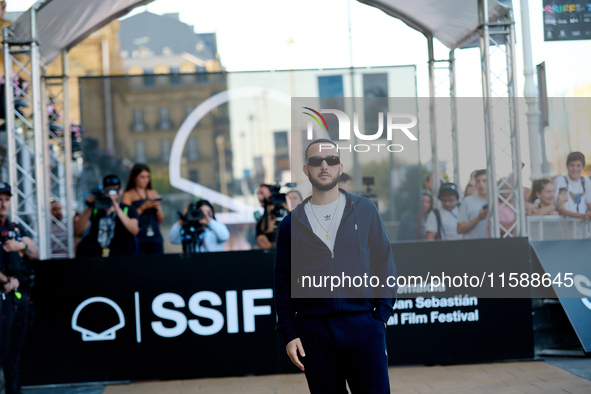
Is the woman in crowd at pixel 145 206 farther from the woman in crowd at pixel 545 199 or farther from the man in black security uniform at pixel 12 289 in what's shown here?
the woman in crowd at pixel 545 199

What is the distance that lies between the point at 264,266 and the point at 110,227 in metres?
1.65

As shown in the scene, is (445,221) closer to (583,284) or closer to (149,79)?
(583,284)

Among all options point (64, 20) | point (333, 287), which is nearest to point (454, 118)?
point (64, 20)

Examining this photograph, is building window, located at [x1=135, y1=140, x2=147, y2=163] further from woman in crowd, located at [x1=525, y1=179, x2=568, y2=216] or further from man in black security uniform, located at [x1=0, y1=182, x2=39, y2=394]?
woman in crowd, located at [x1=525, y1=179, x2=568, y2=216]

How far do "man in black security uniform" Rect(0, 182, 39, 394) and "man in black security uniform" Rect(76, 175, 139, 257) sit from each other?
91 centimetres

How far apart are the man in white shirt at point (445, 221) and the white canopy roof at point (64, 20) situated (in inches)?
169

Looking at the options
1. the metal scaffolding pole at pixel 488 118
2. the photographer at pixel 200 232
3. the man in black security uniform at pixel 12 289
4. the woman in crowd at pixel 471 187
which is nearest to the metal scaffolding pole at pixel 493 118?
the metal scaffolding pole at pixel 488 118

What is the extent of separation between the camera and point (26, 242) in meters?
5.14

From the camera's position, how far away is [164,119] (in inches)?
400

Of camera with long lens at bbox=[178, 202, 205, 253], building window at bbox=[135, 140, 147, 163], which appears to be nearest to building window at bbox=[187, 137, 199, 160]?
building window at bbox=[135, 140, 147, 163]

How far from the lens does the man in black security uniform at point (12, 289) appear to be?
4.89 m

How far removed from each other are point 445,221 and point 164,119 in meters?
5.06

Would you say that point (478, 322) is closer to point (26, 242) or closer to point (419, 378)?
point (419, 378)

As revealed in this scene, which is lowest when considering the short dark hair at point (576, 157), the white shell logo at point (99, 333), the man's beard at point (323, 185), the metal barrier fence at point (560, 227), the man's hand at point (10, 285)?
the white shell logo at point (99, 333)
